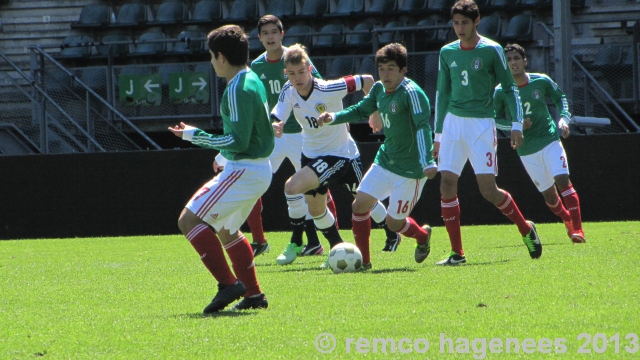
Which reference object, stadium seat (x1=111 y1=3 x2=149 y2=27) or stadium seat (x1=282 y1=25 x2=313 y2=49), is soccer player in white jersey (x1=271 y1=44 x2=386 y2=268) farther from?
stadium seat (x1=111 y1=3 x2=149 y2=27)

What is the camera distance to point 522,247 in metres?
9.80

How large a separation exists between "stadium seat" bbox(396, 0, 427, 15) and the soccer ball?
12.2m

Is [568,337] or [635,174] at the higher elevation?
[568,337]

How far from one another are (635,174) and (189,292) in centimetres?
947

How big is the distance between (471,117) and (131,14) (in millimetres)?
14523

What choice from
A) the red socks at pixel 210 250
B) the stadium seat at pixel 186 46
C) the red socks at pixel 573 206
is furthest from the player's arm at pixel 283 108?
the stadium seat at pixel 186 46

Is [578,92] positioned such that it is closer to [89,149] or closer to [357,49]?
[357,49]

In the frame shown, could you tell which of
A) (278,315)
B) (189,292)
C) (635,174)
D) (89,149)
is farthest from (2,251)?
(635,174)

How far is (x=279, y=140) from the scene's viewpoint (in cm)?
986

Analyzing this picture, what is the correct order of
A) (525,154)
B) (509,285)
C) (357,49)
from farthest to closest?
1. (357,49)
2. (525,154)
3. (509,285)

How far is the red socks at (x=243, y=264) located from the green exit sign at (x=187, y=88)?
36.4 feet

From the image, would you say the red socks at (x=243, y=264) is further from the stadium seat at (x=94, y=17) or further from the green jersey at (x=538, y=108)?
the stadium seat at (x=94, y=17)

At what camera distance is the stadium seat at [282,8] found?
20.1 m

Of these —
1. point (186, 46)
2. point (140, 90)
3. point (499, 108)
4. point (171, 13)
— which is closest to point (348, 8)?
point (186, 46)
